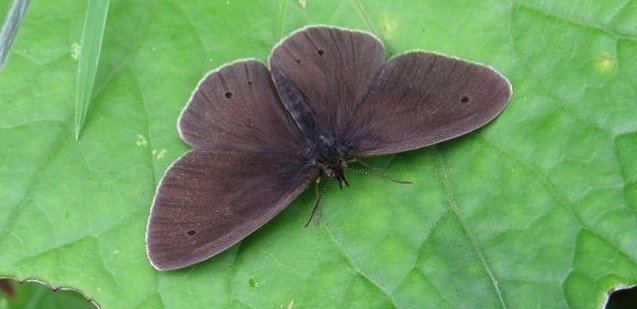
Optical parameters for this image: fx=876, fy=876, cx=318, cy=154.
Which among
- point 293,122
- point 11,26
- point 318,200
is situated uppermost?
point 11,26

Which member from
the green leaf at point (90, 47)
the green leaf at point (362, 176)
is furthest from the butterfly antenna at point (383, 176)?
the green leaf at point (90, 47)

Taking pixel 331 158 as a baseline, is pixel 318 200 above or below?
below

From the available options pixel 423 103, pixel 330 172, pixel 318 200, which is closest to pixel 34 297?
pixel 318 200

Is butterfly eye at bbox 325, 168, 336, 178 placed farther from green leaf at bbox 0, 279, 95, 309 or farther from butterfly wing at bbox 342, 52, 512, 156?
green leaf at bbox 0, 279, 95, 309

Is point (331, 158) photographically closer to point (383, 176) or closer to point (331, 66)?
point (383, 176)

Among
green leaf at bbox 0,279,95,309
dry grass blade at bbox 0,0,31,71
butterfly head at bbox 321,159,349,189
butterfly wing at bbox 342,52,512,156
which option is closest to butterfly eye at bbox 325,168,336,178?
butterfly head at bbox 321,159,349,189

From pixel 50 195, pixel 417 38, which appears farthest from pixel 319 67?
pixel 50 195
